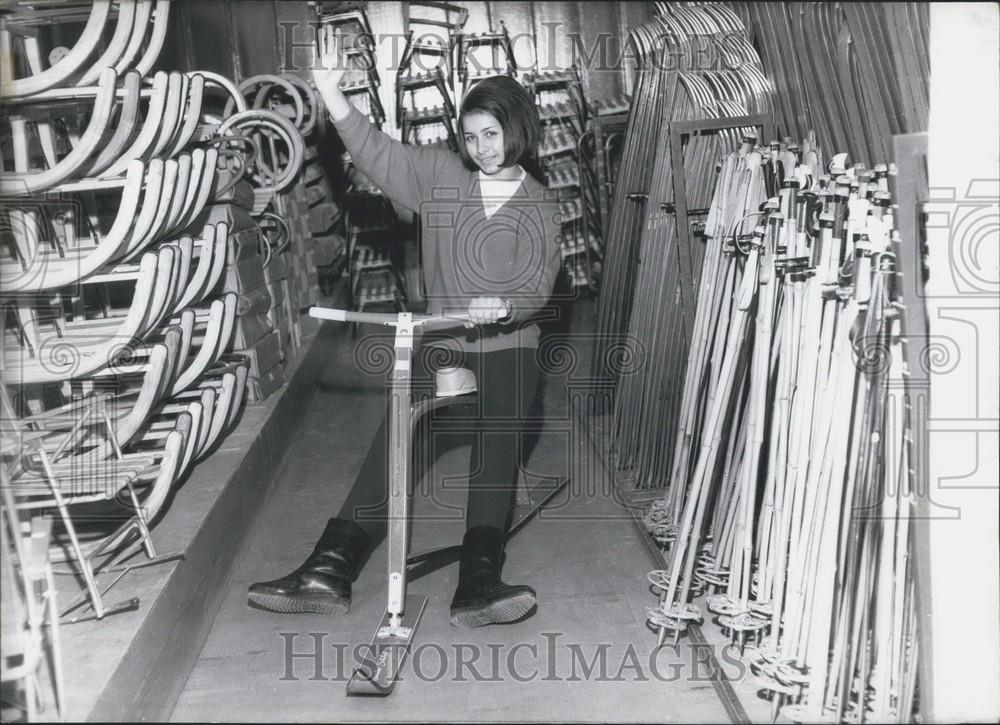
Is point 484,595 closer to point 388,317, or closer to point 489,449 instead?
point 489,449

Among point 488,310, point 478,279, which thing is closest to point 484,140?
point 478,279

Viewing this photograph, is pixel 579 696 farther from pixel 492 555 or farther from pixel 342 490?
pixel 342 490

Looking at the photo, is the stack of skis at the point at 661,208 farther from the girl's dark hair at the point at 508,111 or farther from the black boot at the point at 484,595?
the black boot at the point at 484,595

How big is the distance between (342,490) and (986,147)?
303cm

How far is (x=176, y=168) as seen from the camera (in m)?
3.33

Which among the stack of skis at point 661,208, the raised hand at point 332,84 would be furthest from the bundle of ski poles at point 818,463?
the raised hand at point 332,84

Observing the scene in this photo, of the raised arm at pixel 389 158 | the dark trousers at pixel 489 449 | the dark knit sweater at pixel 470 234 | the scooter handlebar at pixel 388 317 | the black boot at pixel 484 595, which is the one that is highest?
the raised arm at pixel 389 158

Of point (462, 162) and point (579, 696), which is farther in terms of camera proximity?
point (462, 162)

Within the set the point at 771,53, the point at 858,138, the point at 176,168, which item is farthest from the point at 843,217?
the point at 176,168

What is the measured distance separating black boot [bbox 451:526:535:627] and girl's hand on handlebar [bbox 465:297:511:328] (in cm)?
77

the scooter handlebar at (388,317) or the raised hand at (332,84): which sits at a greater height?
the raised hand at (332,84)

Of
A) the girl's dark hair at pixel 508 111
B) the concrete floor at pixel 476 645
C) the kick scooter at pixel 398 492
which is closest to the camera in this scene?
the concrete floor at pixel 476 645

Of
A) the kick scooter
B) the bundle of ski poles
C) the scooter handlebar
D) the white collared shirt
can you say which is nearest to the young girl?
the white collared shirt

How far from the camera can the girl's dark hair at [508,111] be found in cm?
319
